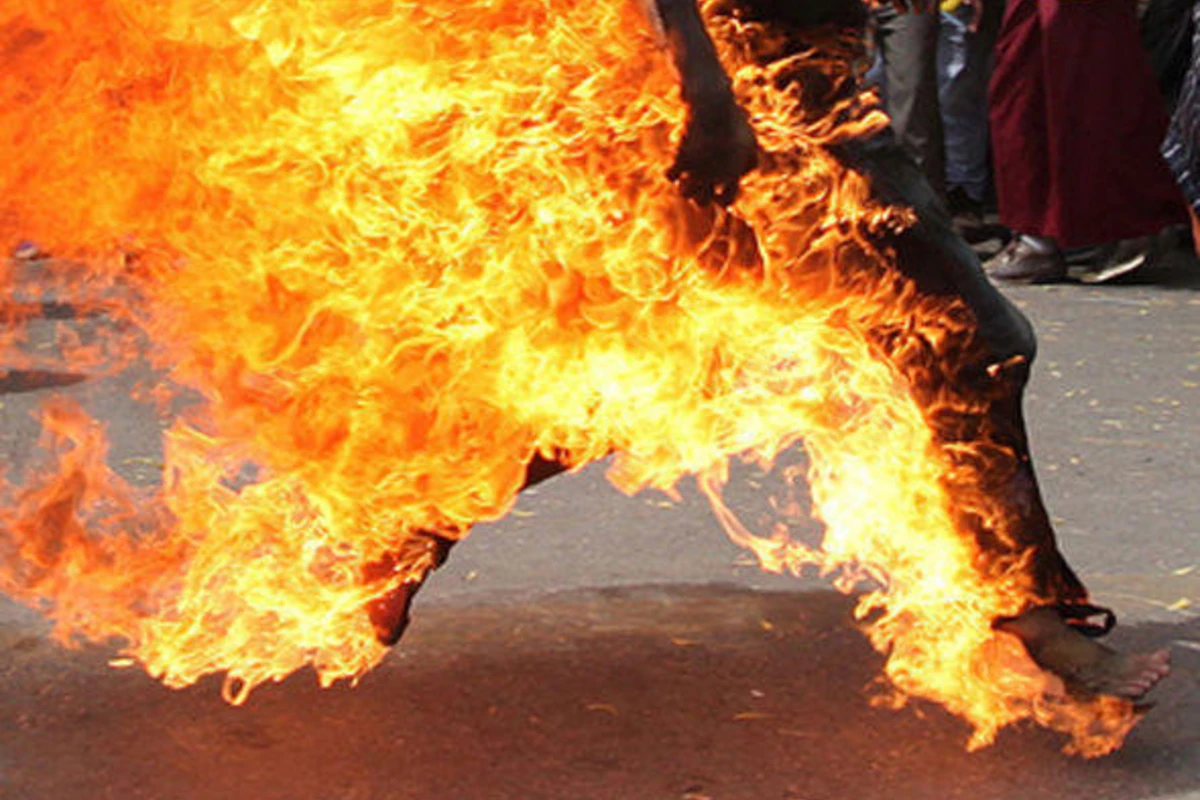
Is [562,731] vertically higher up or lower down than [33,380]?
higher up

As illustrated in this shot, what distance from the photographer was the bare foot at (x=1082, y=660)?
3696mm

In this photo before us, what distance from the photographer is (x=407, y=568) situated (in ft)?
12.9

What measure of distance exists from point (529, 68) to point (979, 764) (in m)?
1.35

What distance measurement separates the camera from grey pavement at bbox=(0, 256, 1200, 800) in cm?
361

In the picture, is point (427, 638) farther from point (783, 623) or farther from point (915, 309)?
point (915, 309)

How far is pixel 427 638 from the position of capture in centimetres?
442

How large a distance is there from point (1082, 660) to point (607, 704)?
0.83 metres

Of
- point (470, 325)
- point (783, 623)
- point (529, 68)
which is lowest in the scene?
point (783, 623)

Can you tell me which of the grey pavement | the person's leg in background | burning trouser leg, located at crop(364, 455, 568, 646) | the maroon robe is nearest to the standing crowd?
the maroon robe

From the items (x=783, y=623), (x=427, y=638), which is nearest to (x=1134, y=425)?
(x=783, y=623)

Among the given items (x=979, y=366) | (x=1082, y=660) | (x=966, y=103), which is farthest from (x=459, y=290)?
(x=966, y=103)

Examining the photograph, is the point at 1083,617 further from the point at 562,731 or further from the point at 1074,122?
the point at 1074,122

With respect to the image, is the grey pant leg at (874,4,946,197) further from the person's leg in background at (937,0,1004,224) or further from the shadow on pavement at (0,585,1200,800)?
the shadow on pavement at (0,585,1200,800)

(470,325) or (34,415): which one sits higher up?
(470,325)
